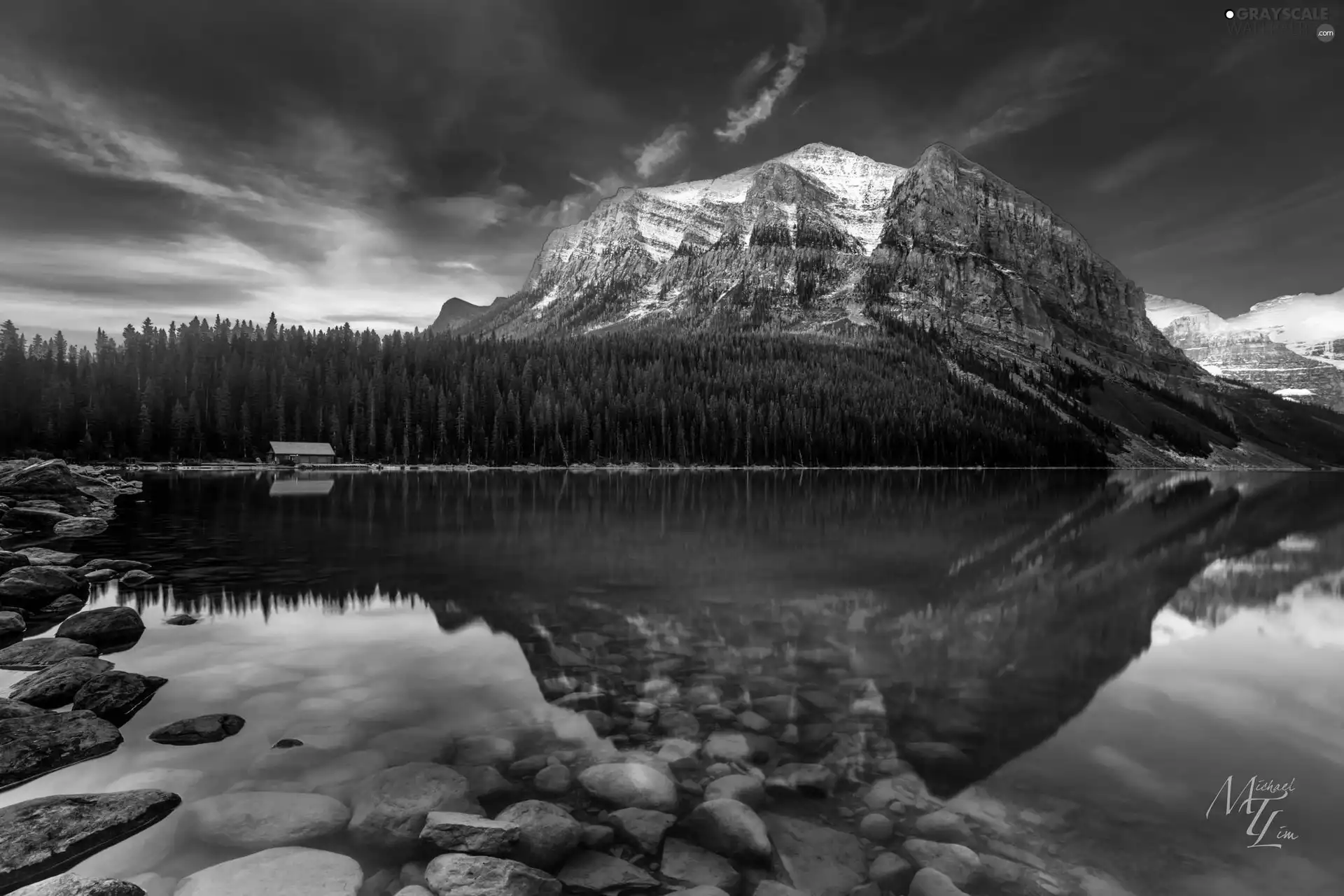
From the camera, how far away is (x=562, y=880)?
7.25 m

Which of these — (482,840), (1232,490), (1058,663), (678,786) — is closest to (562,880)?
(482,840)

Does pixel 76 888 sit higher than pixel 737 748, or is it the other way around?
pixel 76 888

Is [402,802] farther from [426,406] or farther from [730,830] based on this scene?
[426,406]

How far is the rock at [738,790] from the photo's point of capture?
9.04 m

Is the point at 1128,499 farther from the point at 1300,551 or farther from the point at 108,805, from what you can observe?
the point at 108,805

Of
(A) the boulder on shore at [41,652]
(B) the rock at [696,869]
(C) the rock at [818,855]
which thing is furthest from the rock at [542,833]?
(A) the boulder on shore at [41,652]

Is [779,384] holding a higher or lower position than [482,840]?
higher

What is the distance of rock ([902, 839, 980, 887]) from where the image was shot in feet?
24.5

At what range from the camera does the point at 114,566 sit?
24625mm

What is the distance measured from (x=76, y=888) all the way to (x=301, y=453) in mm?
127775

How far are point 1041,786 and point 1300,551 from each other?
39065mm

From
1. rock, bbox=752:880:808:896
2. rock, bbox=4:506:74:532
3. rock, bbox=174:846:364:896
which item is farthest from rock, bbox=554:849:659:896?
rock, bbox=4:506:74:532

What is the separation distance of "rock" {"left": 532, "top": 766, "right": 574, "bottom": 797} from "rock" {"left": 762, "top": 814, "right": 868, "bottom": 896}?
291cm
